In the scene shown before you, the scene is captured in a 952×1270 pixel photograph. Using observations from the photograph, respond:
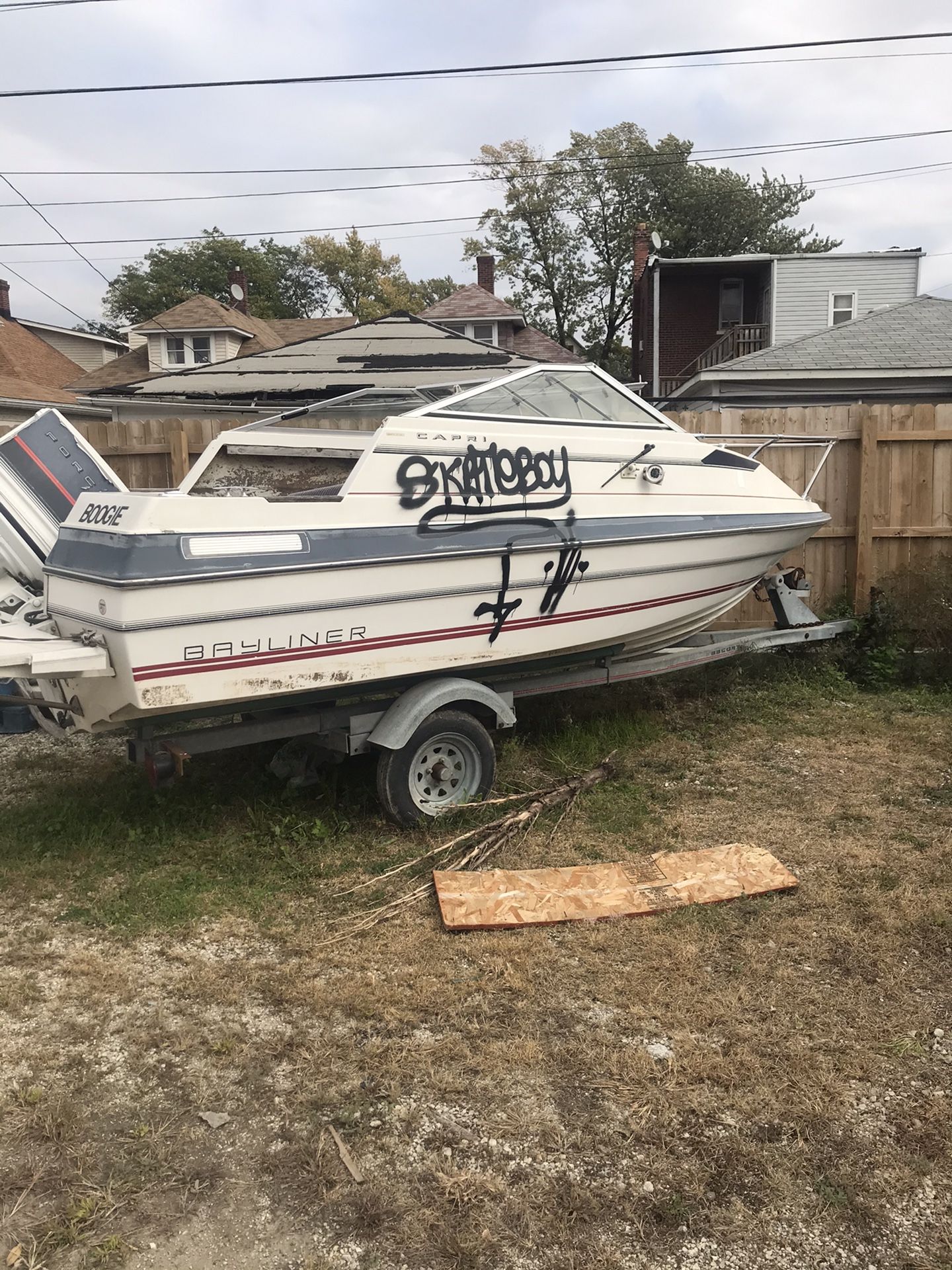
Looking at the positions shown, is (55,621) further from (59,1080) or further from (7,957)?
(59,1080)

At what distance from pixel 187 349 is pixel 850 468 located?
23.1m

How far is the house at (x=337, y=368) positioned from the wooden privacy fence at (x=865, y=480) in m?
3.18

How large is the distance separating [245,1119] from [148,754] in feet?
6.46

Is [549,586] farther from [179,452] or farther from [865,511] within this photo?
[179,452]

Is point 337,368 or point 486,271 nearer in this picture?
point 337,368

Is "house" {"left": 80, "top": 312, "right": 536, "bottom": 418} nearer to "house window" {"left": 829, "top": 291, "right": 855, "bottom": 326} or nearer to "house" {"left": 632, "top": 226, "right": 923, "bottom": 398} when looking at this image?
"house" {"left": 632, "top": 226, "right": 923, "bottom": 398}

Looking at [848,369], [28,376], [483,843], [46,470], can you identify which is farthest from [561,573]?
[28,376]

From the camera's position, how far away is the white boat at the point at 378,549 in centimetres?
402

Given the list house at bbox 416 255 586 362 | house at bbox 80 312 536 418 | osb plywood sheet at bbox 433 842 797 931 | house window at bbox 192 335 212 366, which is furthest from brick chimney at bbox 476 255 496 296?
osb plywood sheet at bbox 433 842 797 931

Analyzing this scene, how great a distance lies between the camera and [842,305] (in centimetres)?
2375

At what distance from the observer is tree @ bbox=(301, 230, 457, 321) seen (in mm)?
49688

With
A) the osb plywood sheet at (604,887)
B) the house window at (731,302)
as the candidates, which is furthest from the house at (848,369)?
the osb plywood sheet at (604,887)

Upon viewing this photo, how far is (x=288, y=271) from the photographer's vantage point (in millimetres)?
56844

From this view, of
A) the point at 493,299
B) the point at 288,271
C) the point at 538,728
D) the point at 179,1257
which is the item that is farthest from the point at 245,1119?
the point at 288,271
